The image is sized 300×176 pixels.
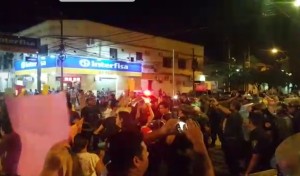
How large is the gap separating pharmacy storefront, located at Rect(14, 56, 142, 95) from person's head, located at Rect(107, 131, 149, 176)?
20253 millimetres

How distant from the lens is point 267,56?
175 feet

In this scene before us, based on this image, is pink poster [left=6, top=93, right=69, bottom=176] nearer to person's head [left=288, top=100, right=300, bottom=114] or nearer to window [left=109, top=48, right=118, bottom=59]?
person's head [left=288, top=100, right=300, bottom=114]

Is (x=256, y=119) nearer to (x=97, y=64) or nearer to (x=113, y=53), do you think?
(x=97, y=64)

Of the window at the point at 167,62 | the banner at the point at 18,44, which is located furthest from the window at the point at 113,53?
the banner at the point at 18,44

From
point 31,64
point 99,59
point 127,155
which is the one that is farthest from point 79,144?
point 31,64

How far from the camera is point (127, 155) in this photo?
2467mm

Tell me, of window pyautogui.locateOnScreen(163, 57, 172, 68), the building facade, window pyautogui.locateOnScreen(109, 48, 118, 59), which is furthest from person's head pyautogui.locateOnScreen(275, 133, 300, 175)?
window pyautogui.locateOnScreen(163, 57, 172, 68)

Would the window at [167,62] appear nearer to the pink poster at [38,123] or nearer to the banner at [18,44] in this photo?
the banner at [18,44]

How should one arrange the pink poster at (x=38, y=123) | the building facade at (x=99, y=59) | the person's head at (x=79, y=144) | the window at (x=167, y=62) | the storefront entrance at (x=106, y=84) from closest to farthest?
the pink poster at (x=38, y=123), the person's head at (x=79, y=144), the building facade at (x=99, y=59), the storefront entrance at (x=106, y=84), the window at (x=167, y=62)

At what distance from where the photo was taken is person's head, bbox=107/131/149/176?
2469 millimetres

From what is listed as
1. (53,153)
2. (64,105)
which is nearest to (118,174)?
(53,153)

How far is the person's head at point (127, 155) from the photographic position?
247cm

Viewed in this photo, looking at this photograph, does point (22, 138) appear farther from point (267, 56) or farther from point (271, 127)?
point (267, 56)

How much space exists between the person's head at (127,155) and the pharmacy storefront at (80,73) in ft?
66.4
